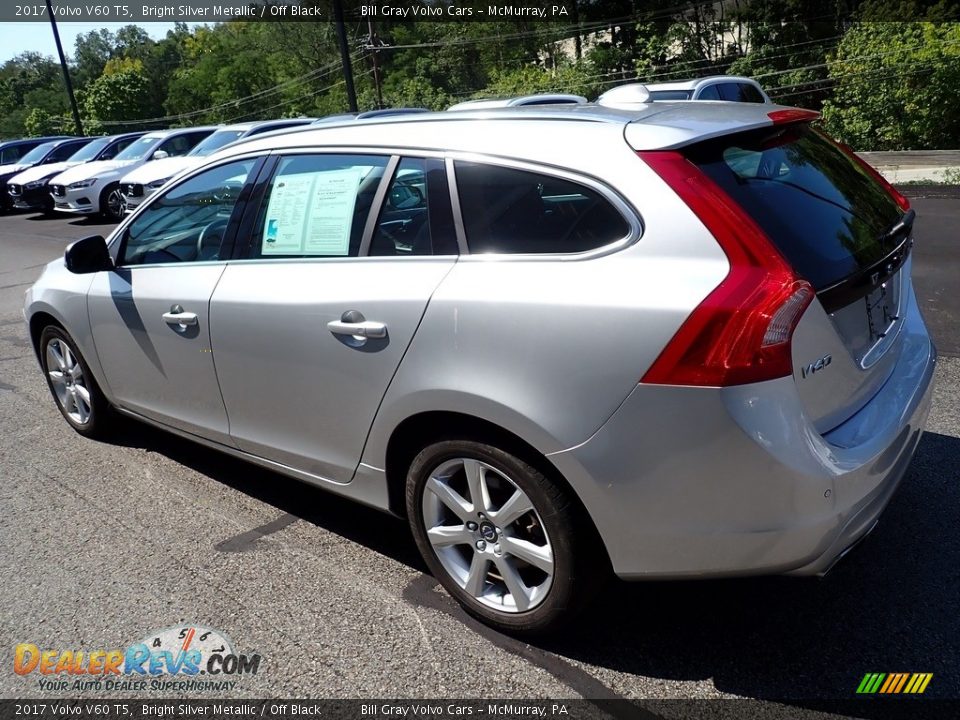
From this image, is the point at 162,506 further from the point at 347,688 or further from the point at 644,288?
the point at 644,288

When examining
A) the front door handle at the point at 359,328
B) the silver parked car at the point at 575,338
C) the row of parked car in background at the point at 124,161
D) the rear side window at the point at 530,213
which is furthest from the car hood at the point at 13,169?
the rear side window at the point at 530,213

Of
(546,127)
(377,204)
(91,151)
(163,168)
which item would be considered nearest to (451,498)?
(377,204)

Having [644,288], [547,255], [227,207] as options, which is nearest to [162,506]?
[227,207]

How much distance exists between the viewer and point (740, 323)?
2.25 m

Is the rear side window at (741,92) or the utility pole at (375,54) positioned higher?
the utility pole at (375,54)

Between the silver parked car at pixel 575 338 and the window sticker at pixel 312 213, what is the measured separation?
0.01m

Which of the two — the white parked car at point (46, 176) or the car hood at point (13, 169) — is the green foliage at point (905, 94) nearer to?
the white parked car at point (46, 176)

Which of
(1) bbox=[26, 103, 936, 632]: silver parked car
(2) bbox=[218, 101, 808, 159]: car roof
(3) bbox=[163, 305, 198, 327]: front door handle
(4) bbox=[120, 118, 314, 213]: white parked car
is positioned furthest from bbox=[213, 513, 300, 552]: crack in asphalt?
(4) bbox=[120, 118, 314, 213]: white parked car

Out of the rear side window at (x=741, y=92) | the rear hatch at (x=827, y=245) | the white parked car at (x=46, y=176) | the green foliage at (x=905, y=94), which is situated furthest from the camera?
the green foliage at (x=905, y=94)

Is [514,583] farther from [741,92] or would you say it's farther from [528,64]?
[528,64]

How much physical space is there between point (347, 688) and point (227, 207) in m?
2.12

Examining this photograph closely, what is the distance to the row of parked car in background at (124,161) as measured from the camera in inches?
477

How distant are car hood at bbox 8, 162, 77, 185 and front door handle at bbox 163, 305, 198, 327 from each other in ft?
63.1

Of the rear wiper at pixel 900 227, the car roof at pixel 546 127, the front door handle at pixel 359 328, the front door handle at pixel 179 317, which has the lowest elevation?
the front door handle at pixel 179 317
